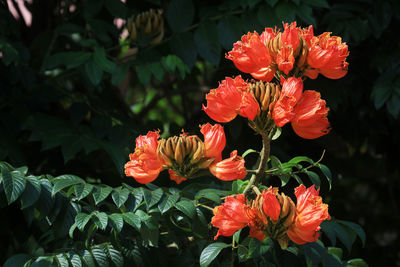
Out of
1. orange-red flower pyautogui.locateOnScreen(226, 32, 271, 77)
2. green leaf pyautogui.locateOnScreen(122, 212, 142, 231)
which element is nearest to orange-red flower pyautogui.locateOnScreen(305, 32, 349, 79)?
orange-red flower pyautogui.locateOnScreen(226, 32, 271, 77)

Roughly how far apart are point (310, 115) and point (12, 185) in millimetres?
864

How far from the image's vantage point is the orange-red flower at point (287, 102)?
1.25 metres

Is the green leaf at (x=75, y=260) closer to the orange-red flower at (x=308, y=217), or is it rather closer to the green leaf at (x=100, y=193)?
the green leaf at (x=100, y=193)

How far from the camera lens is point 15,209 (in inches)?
97.7

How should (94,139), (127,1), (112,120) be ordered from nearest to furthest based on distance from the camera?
(94,139) → (112,120) → (127,1)

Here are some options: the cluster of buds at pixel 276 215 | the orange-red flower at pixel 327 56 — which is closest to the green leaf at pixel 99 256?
the cluster of buds at pixel 276 215

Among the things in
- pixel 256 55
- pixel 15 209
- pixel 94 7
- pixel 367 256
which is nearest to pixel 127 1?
pixel 94 7

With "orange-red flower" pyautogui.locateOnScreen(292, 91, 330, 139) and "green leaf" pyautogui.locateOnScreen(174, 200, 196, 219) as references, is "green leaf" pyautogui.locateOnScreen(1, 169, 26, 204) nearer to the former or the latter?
"green leaf" pyautogui.locateOnScreen(174, 200, 196, 219)

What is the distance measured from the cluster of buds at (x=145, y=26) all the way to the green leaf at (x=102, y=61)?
0.15 meters

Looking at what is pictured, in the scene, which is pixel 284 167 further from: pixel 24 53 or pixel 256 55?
pixel 24 53

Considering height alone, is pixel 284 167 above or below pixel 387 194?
above

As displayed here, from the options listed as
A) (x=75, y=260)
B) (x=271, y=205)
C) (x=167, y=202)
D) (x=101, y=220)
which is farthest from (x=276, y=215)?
(x=75, y=260)

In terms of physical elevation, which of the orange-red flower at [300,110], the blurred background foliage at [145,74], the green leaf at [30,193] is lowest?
the blurred background foliage at [145,74]

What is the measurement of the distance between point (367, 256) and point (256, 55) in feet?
7.60
